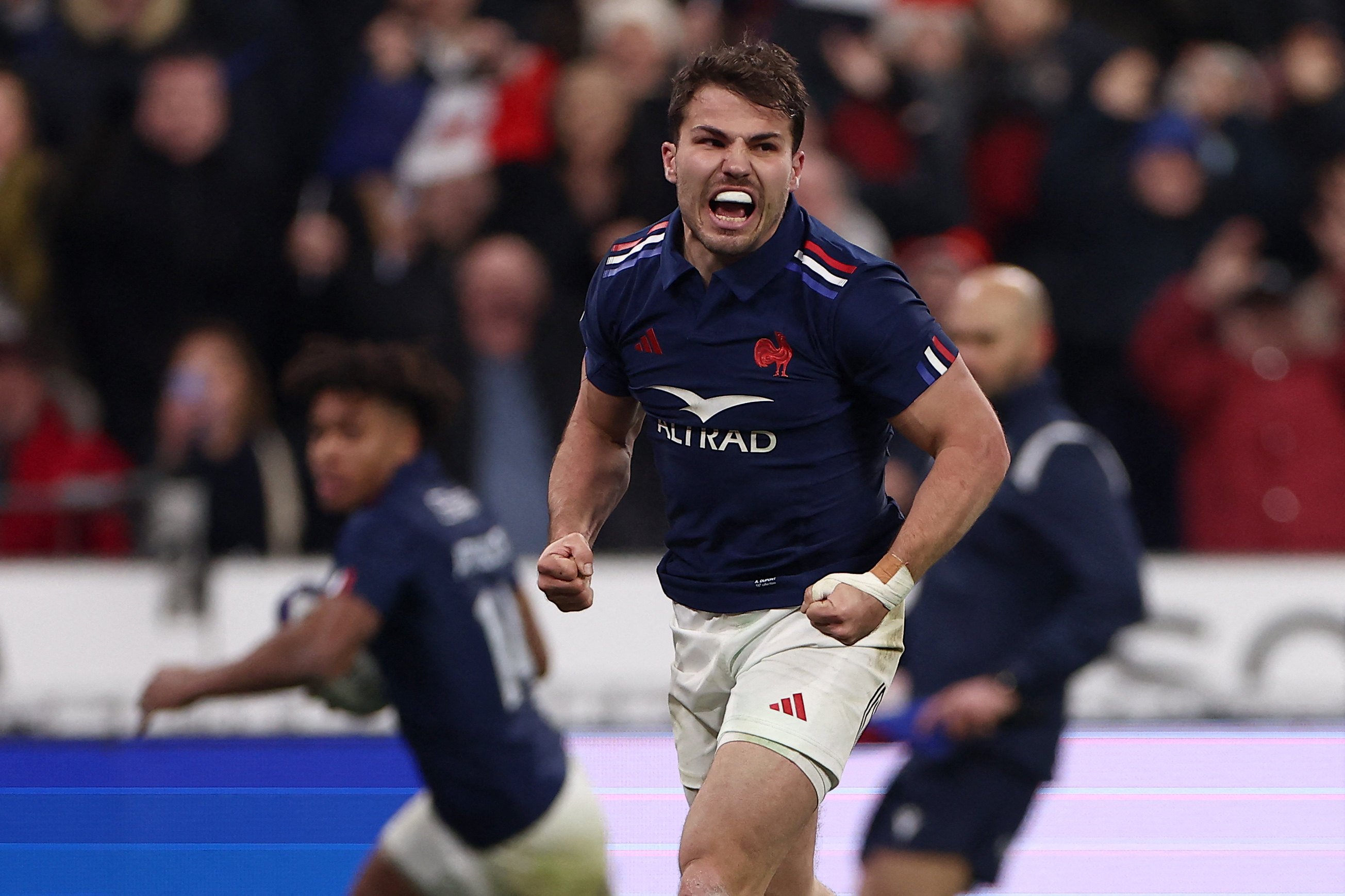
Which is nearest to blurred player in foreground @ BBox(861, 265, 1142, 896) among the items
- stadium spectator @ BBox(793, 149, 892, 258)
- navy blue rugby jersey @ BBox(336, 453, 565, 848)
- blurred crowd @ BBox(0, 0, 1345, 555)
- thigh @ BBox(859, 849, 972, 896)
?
thigh @ BBox(859, 849, 972, 896)

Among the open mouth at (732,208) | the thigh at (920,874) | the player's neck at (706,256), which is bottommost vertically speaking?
the thigh at (920,874)

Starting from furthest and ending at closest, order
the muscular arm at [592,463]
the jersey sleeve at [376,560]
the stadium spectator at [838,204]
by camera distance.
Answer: the stadium spectator at [838,204]
the jersey sleeve at [376,560]
the muscular arm at [592,463]

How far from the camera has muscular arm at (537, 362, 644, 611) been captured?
4.11 meters

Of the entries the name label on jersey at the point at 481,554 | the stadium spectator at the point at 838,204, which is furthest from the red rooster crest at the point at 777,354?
the stadium spectator at the point at 838,204

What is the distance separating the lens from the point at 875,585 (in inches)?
139

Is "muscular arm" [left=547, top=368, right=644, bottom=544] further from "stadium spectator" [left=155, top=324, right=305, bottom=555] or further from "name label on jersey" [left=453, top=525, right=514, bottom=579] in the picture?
"stadium spectator" [left=155, top=324, right=305, bottom=555]

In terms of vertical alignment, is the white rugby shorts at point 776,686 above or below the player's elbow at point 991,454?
below

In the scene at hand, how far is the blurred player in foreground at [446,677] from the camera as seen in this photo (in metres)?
4.80

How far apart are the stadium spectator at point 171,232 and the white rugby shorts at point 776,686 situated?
541cm

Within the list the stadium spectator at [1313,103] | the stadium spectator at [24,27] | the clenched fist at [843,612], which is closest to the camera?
the clenched fist at [843,612]

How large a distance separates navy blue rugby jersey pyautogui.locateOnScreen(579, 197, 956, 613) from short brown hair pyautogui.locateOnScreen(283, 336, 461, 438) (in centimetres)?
127

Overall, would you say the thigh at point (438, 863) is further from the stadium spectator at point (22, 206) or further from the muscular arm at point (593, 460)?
the stadium spectator at point (22, 206)

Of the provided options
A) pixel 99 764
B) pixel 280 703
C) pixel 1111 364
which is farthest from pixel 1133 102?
pixel 99 764

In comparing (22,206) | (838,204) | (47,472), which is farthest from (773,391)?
(22,206)
